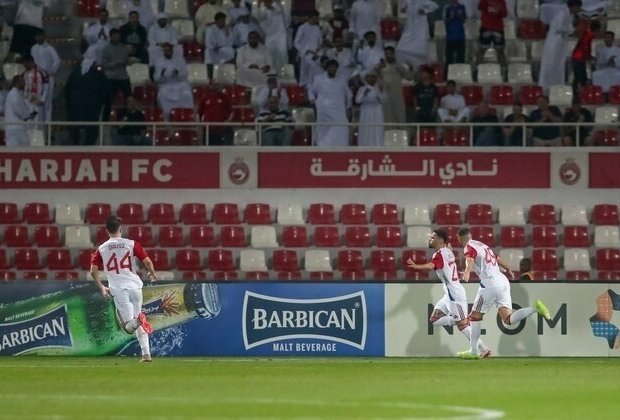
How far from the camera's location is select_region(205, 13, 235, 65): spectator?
32.2m

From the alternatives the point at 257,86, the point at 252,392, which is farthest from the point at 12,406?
the point at 257,86

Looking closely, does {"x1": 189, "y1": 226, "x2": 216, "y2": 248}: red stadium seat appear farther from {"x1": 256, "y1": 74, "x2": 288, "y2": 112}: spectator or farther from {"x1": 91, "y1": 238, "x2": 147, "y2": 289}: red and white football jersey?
{"x1": 91, "y1": 238, "x2": 147, "y2": 289}: red and white football jersey

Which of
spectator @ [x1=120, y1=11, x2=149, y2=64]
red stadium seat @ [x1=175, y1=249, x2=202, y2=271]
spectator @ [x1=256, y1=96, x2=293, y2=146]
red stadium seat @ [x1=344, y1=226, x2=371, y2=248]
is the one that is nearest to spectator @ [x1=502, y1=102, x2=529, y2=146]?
red stadium seat @ [x1=344, y1=226, x2=371, y2=248]

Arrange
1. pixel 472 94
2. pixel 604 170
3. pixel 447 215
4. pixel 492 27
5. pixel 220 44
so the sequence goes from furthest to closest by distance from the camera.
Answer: pixel 492 27
pixel 220 44
pixel 472 94
pixel 604 170
pixel 447 215

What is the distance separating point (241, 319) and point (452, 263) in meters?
3.54

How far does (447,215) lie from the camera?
30.3 meters

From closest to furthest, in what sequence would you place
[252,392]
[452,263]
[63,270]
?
[252,392], [452,263], [63,270]

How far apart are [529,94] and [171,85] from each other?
7.41 m

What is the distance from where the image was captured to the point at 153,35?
32125 mm

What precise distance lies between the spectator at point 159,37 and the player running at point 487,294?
10878 mm

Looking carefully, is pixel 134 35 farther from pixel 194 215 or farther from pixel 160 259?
pixel 160 259

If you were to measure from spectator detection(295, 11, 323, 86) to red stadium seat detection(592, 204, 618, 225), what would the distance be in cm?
637

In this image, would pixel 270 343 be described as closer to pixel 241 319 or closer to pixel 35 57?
pixel 241 319

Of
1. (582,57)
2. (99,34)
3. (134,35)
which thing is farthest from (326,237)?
(582,57)
